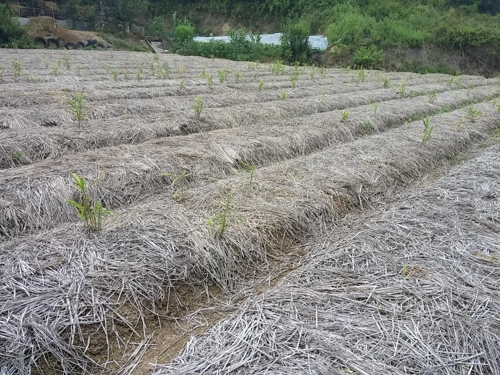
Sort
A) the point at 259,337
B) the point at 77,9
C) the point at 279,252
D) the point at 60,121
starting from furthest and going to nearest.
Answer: the point at 77,9 < the point at 60,121 < the point at 279,252 < the point at 259,337

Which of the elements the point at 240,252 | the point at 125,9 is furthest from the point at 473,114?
the point at 125,9

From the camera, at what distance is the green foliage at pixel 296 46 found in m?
16.4

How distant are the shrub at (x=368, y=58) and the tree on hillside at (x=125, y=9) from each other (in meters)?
13.6

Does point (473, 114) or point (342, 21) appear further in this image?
point (342, 21)

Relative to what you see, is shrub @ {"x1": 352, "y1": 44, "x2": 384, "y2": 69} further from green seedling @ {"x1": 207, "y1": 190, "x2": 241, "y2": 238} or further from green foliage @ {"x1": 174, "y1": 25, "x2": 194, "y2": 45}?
green seedling @ {"x1": 207, "y1": 190, "x2": 241, "y2": 238}

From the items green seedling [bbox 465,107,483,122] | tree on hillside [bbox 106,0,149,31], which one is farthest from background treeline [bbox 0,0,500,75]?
green seedling [bbox 465,107,483,122]

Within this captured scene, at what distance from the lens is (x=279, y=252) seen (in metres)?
2.77

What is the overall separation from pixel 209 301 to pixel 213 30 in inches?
1115

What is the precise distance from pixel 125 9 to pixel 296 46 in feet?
37.8

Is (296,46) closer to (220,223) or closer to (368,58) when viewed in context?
(368,58)

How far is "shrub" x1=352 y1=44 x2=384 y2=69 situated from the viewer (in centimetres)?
1566

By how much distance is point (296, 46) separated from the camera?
54.2ft

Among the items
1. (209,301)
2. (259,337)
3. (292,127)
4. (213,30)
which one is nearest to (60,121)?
(292,127)

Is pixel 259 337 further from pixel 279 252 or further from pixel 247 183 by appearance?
pixel 247 183
